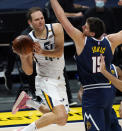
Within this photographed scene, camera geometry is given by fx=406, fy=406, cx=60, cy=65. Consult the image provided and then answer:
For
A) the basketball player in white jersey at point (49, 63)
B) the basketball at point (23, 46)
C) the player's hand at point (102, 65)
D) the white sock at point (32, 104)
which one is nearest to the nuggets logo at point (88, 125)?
the player's hand at point (102, 65)

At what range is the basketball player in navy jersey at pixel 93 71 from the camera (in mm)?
5012

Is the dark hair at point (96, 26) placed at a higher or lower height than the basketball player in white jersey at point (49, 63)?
higher

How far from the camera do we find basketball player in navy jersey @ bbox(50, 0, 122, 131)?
5012mm

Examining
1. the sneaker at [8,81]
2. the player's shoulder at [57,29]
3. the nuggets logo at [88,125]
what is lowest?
the sneaker at [8,81]

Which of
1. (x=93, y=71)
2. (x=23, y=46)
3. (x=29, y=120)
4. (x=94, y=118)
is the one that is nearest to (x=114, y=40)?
(x=93, y=71)

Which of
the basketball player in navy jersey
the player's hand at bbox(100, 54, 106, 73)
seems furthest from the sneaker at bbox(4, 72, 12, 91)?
the player's hand at bbox(100, 54, 106, 73)

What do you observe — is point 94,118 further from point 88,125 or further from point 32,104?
point 32,104

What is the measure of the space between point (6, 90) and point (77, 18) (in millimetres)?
2382

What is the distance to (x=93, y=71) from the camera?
5102 millimetres

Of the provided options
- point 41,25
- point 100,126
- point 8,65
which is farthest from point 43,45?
point 8,65

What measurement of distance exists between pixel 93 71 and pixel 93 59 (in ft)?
0.50

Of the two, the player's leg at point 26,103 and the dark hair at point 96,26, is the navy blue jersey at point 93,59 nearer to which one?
the dark hair at point 96,26

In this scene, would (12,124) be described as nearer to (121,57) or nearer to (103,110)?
(103,110)

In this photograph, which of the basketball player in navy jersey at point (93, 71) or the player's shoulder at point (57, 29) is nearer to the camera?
the basketball player in navy jersey at point (93, 71)
